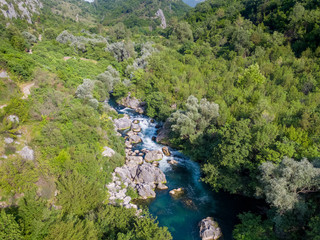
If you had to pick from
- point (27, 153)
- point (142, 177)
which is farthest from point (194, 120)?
point (27, 153)

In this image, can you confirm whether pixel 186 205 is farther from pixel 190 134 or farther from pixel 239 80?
pixel 239 80

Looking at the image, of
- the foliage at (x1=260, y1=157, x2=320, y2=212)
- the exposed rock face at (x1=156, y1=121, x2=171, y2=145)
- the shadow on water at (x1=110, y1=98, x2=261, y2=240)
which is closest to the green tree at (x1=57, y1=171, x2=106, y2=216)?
the shadow on water at (x1=110, y1=98, x2=261, y2=240)

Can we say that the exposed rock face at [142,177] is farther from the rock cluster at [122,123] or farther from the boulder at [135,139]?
the rock cluster at [122,123]

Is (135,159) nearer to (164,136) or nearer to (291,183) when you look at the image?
(164,136)

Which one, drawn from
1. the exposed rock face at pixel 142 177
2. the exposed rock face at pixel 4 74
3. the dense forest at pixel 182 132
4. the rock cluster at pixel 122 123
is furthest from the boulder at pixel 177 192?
the exposed rock face at pixel 4 74

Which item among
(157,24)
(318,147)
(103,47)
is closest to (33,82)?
(318,147)
